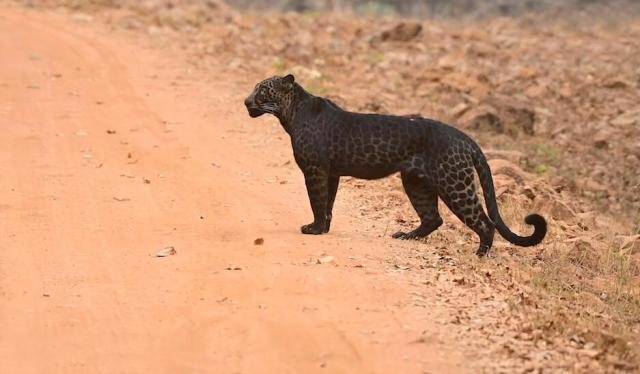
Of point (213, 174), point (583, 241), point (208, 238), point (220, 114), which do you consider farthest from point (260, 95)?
point (220, 114)

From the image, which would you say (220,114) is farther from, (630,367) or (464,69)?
(630,367)

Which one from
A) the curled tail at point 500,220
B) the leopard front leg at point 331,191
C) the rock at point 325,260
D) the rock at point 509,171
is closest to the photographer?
the rock at point 325,260

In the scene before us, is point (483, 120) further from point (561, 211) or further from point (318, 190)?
point (318, 190)

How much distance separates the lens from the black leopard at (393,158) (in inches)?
348

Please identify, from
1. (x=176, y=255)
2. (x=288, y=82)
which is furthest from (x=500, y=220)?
(x=176, y=255)

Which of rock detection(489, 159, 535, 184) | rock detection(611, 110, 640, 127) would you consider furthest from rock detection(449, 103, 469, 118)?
rock detection(489, 159, 535, 184)

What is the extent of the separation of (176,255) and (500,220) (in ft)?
7.99

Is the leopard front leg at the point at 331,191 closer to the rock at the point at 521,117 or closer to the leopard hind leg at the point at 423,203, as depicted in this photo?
the leopard hind leg at the point at 423,203

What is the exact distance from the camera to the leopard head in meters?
9.43

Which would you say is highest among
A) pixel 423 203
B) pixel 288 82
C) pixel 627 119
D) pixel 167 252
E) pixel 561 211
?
pixel 288 82

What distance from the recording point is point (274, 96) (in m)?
9.45

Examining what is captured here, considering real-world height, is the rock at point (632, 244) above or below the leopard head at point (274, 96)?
below

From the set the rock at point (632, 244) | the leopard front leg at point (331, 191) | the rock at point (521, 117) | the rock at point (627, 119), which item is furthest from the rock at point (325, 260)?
the rock at point (627, 119)

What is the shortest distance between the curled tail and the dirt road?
2.68ft
